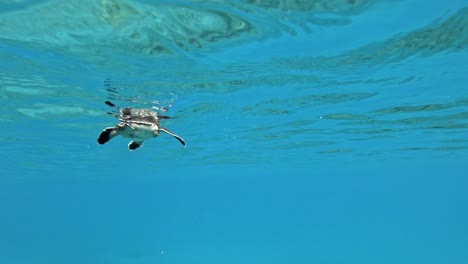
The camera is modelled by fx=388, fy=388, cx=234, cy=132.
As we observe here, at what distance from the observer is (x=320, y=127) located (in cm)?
2667

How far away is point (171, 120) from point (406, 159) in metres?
35.0

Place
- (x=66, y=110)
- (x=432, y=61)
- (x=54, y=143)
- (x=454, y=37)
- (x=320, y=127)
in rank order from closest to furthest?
(x=454, y=37) < (x=432, y=61) < (x=66, y=110) < (x=320, y=127) < (x=54, y=143)

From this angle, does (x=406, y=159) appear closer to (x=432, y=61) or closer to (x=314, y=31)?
(x=432, y=61)

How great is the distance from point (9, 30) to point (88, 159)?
3221cm

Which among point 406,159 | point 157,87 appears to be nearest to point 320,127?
point 157,87

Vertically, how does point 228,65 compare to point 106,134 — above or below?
above

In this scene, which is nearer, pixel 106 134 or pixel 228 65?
pixel 106 134

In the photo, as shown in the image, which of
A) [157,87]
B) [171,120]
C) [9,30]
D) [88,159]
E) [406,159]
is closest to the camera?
[9,30]

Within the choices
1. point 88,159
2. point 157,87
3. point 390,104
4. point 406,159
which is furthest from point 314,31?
point 406,159

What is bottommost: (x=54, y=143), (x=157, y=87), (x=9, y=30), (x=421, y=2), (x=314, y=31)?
(x=421, y=2)

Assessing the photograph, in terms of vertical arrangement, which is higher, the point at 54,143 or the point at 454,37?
the point at 54,143

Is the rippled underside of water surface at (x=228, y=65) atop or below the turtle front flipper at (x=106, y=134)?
atop

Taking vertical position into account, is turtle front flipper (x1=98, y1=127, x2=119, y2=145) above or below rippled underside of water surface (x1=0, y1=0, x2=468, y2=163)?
below

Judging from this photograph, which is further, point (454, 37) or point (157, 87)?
point (157, 87)
